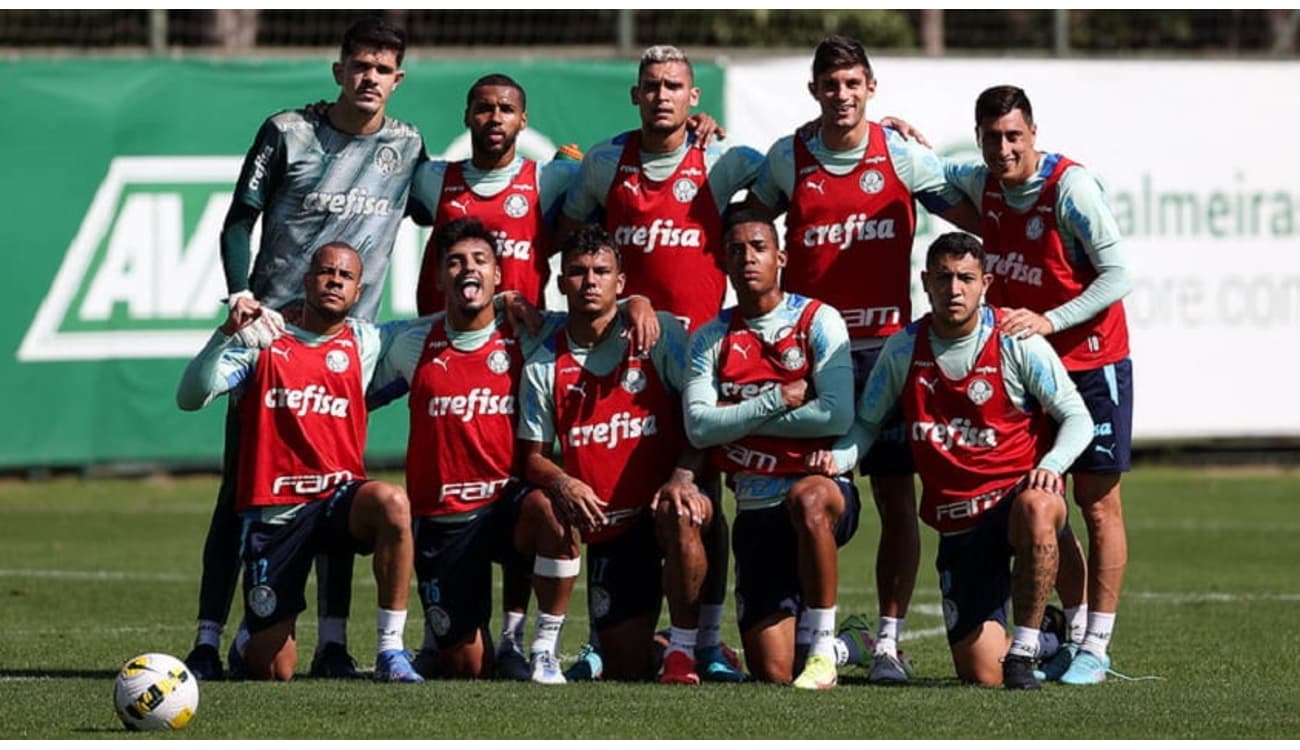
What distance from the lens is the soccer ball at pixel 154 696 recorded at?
23.1 feet

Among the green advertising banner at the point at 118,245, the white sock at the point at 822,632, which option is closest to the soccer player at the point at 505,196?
the white sock at the point at 822,632

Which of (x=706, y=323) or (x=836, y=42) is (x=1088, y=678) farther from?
(x=836, y=42)

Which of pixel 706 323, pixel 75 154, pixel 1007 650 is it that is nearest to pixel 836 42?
pixel 706 323

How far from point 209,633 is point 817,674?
2277 millimetres

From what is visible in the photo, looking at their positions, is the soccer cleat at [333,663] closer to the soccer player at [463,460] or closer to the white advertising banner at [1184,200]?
the soccer player at [463,460]

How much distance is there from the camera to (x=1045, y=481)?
A: 26.8 ft

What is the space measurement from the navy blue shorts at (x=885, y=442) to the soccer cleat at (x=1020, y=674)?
0.93 meters

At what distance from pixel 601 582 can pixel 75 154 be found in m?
8.81

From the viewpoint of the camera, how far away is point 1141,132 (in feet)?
59.6

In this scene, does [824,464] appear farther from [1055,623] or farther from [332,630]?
[332,630]

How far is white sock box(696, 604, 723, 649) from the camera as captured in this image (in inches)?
340

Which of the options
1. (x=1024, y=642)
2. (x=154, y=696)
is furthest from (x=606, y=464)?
(x=154, y=696)

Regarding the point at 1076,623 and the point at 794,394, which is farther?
Answer: the point at 1076,623

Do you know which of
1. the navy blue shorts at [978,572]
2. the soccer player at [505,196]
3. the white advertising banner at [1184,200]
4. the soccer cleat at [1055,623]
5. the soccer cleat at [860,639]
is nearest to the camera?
the navy blue shorts at [978,572]
